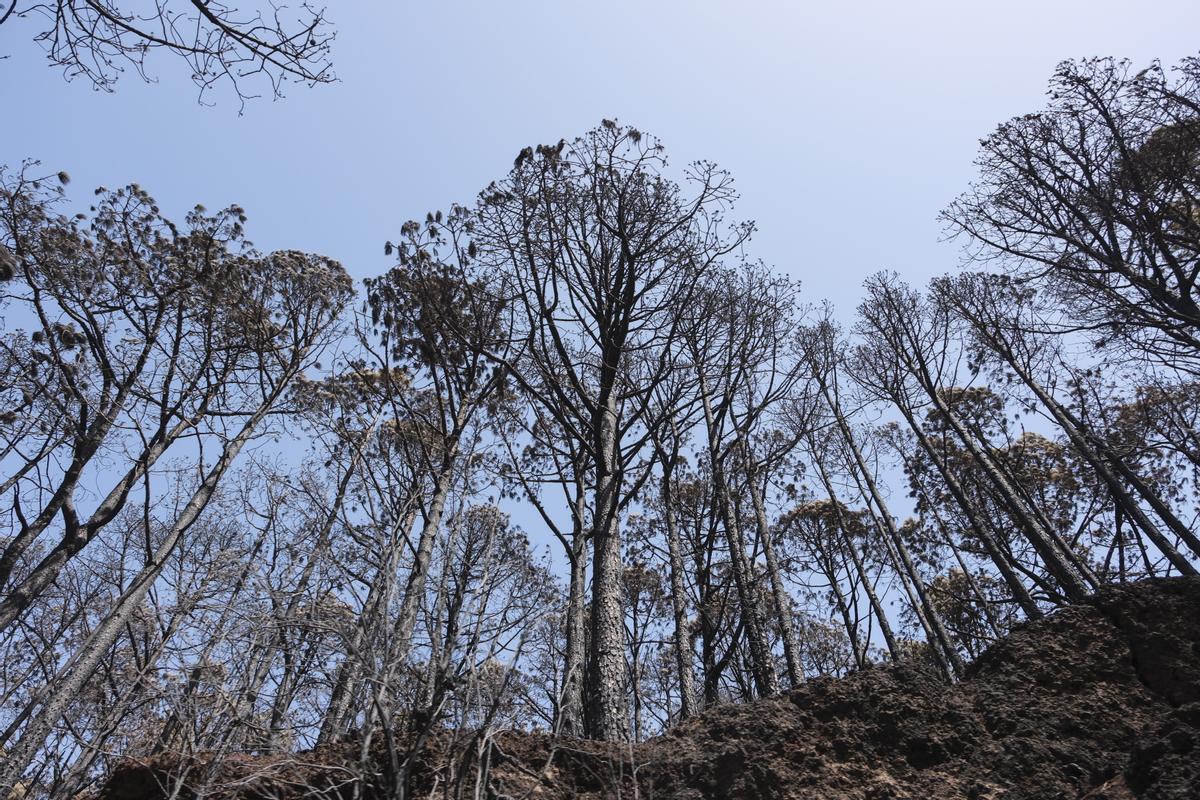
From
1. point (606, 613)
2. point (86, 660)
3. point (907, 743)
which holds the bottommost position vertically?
point (907, 743)

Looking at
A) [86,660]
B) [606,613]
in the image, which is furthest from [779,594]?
[86,660]

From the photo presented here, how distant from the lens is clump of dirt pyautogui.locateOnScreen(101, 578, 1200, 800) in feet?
11.1

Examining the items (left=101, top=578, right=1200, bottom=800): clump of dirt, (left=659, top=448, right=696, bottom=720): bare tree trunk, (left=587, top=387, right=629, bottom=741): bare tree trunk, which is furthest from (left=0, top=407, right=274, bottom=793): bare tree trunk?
(left=659, top=448, right=696, bottom=720): bare tree trunk

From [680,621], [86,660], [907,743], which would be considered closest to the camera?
[907,743]

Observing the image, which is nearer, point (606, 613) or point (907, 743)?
point (907, 743)

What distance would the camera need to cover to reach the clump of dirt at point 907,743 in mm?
3398

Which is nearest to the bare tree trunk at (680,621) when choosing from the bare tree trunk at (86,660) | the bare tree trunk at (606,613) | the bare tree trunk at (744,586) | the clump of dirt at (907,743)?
the bare tree trunk at (744,586)

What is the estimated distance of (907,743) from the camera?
376 cm

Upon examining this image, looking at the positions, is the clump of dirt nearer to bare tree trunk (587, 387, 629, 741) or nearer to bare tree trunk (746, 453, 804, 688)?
bare tree trunk (587, 387, 629, 741)

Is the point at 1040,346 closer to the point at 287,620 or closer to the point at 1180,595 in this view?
the point at 1180,595

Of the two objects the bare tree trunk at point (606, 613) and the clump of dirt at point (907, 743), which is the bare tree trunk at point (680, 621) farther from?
the clump of dirt at point (907, 743)

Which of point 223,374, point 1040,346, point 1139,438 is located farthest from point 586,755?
point 1139,438

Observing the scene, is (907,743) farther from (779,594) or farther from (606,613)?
(779,594)

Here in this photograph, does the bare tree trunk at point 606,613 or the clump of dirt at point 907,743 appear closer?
the clump of dirt at point 907,743
